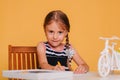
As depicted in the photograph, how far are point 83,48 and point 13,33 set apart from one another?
46 centimetres

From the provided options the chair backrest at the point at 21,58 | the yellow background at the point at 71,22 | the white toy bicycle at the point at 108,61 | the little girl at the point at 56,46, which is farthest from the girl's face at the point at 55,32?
the yellow background at the point at 71,22

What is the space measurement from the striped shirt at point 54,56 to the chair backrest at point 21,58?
0.06 meters

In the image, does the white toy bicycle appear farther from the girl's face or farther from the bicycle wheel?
the girl's face

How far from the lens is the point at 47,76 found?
2.83 feet

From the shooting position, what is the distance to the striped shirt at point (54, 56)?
4.44ft

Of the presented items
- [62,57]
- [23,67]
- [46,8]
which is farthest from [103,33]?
[23,67]

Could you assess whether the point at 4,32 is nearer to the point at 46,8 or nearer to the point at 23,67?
the point at 46,8

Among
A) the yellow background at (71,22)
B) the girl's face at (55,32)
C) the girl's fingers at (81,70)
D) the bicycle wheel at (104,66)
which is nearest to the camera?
the bicycle wheel at (104,66)

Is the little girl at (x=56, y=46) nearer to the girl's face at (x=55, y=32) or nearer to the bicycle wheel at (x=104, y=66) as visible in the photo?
the girl's face at (x=55, y=32)

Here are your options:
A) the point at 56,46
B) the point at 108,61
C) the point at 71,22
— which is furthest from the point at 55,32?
the point at 71,22

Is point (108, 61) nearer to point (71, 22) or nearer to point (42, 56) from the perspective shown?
point (42, 56)

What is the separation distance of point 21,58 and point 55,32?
18cm

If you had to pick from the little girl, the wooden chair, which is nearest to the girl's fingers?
the little girl

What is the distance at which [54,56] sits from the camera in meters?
1.36
